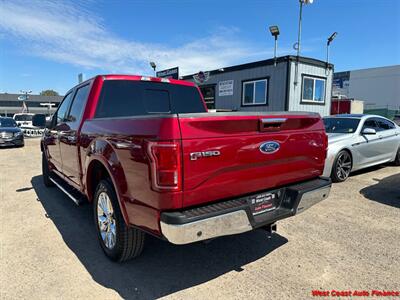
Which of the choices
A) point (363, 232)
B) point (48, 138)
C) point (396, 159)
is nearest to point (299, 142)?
point (363, 232)

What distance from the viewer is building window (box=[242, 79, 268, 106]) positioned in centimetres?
1537

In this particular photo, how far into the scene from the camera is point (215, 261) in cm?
315

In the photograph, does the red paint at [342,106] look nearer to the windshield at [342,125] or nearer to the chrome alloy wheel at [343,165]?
the windshield at [342,125]

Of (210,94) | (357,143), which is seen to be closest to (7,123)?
(210,94)

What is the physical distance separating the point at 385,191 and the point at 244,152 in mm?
4534

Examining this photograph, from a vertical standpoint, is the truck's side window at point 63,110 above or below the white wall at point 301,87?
below

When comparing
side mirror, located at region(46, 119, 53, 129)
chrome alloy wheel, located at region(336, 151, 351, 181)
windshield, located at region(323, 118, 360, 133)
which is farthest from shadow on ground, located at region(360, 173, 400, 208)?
side mirror, located at region(46, 119, 53, 129)

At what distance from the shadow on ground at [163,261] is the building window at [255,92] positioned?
41.0ft

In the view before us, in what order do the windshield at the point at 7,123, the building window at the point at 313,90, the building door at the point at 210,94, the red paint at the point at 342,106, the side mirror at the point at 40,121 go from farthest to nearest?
the red paint at the point at 342,106
the building door at the point at 210,94
the windshield at the point at 7,123
the building window at the point at 313,90
the side mirror at the point at 40,121

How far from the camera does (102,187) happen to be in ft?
10.3

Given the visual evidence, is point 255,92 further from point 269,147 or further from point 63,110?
point 269,147

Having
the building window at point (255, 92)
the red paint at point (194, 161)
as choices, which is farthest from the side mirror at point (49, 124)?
the building window at point (255, 92)

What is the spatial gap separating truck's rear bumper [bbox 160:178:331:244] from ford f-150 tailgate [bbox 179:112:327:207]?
0.29 ft

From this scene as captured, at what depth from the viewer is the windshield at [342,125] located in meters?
6.84
